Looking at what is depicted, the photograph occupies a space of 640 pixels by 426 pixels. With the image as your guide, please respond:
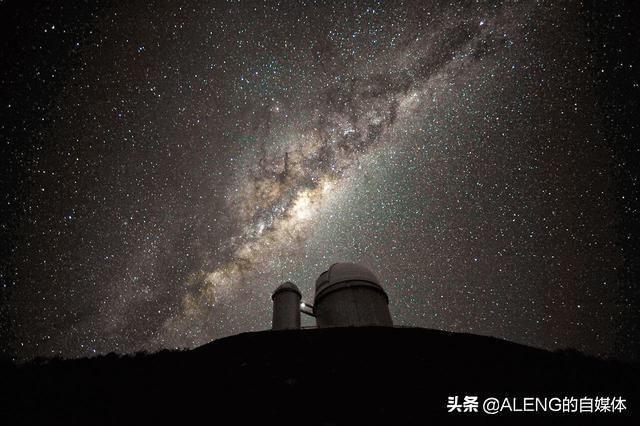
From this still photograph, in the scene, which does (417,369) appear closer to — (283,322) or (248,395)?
(248,395)

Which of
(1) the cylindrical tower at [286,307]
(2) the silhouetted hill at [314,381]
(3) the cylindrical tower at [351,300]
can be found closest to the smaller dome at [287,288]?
(1) the cylindrical tower at [286,307]

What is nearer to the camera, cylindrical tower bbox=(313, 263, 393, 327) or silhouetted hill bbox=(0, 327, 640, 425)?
silhouetted hill bbox=(0, 327, 640, 425)

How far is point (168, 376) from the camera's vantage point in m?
7.84

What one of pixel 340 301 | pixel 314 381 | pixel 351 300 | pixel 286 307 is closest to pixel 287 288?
pixel 286 307

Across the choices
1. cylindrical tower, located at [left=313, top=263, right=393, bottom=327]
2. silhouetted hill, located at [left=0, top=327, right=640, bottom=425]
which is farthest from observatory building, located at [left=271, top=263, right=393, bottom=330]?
silhouetted hill, located at [left=0, top=327, right=640, bottom=425]

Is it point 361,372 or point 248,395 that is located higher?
point 361,372

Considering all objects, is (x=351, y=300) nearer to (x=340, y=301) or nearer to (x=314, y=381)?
(x=340, y=301)

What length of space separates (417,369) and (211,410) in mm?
4789

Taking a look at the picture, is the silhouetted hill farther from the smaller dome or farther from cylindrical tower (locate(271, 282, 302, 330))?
the smaller dome

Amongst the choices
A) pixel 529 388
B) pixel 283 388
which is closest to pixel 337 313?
pixel 283 388

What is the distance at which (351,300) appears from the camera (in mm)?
12625

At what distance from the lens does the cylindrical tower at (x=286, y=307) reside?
13.9m

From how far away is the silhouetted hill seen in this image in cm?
610

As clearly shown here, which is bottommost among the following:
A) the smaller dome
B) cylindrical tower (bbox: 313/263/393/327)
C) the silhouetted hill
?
the silhouetted hill
